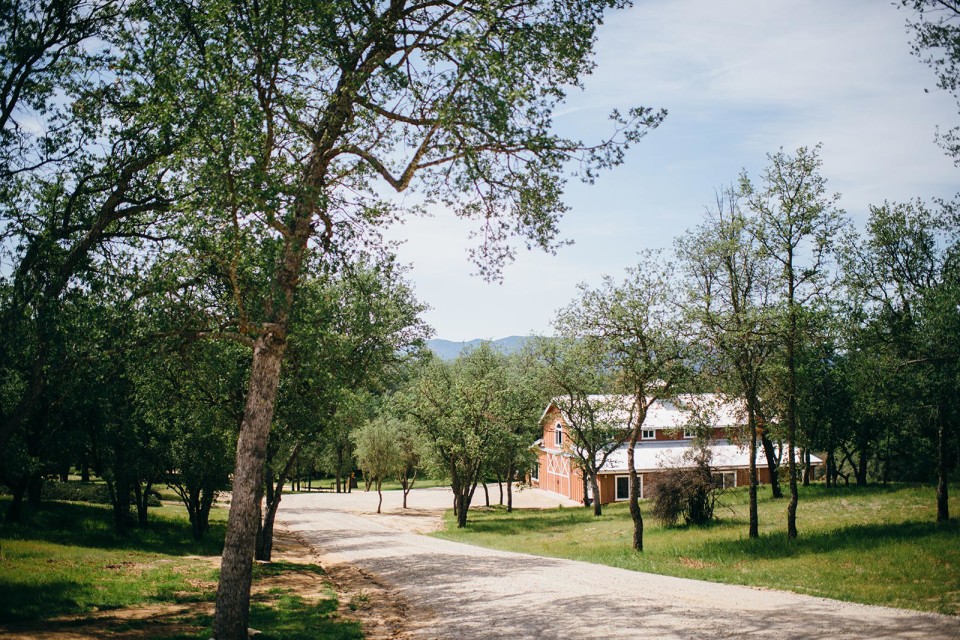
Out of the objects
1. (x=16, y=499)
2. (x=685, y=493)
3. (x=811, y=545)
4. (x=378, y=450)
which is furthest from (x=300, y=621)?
(x=378, y=450)

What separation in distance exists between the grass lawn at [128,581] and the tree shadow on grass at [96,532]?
37 millimetres

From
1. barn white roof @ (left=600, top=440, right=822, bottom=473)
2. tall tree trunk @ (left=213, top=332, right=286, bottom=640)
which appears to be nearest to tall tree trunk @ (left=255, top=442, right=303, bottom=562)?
tall tree trunk @ (left=213, top=332, right=286, bottom=640)

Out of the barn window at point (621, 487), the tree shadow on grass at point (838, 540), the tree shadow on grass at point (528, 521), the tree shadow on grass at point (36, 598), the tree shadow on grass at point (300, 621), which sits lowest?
the tree shadow on grass at point (528, 521)

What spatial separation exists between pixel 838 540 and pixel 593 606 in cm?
1315

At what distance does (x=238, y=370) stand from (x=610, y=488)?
119 feet

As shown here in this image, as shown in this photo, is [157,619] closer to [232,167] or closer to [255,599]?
[255,599]

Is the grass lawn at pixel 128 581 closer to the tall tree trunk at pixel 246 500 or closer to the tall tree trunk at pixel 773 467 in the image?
the tall tree trunk at pixel 246 500

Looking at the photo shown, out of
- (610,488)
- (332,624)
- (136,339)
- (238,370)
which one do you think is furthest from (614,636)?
(610,488)

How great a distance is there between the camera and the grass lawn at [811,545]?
15.0m

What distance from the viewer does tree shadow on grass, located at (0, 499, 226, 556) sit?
2069 cm

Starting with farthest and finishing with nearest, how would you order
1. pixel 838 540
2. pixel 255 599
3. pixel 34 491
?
1. pixel 34 491
2. pixel 838 540
3. pixel 255 599

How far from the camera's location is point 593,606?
12.3 m

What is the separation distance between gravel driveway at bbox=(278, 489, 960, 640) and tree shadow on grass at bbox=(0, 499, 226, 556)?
5.69 meters

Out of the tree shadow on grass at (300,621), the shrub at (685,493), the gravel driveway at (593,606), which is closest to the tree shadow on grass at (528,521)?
the shrub at (685,493)
